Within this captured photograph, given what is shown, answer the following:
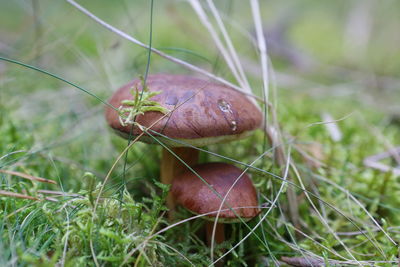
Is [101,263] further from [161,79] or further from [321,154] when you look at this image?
[321,154]

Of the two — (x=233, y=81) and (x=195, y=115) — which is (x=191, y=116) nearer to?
(x=195, y=115)

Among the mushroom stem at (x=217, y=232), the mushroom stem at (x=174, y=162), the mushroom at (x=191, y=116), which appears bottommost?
the mushroom stem at (x=217, y=232)

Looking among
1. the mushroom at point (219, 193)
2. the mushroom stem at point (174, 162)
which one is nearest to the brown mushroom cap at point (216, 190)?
the mushroom at point (219, 193)

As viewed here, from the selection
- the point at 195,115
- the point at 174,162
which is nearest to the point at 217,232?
the point at 174,162

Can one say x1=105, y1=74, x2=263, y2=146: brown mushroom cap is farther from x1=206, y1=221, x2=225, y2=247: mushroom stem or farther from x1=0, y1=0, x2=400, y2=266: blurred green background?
x1=206, y1=221, x2=225, y2=247: mushroom stem

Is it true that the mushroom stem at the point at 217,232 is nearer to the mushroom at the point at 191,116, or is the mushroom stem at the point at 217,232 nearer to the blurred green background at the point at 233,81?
the blurred green background at the point at 233,81

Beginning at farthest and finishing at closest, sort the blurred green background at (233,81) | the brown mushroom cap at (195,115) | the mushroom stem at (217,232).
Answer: the blurred green background at (233,81) → the mushroom stem at (217,232) → the brown mushroom cap at (195,115)

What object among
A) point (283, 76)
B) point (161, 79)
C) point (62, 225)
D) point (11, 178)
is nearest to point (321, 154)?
point (161, 79)
